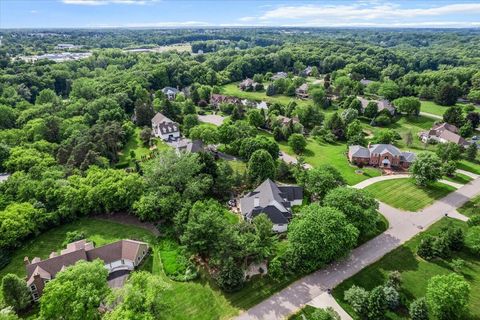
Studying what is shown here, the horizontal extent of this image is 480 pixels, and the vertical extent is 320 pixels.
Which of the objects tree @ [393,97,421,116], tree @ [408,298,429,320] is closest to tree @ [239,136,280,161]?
tree @ [408,298,429,320]

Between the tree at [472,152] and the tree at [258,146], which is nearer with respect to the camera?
the tree at [258,146]

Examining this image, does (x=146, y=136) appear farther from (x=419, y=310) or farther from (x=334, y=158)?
(x=419, y=310)

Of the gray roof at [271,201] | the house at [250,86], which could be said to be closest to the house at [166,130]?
the gray roof at [271,201]

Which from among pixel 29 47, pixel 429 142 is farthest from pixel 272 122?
pixel 29 47

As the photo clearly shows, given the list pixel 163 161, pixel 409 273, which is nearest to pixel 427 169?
pixel 409 273

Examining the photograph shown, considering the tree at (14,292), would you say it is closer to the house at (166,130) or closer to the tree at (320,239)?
the tree at (320,239)

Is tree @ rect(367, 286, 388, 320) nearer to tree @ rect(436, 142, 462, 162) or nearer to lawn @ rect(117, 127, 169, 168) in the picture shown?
tree @ rect(436, 142, 462, 162)
